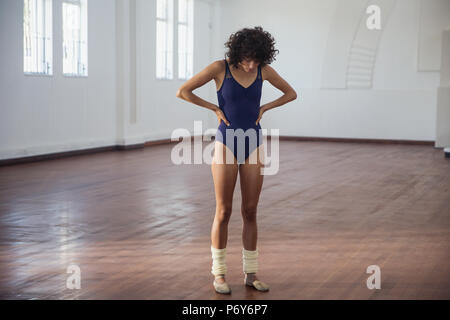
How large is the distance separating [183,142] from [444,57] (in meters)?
6.38

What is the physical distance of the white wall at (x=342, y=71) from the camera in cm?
1603

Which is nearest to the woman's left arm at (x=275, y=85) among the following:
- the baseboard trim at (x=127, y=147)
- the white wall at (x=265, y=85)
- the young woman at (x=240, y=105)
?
the young woman at (x=240, y=105)

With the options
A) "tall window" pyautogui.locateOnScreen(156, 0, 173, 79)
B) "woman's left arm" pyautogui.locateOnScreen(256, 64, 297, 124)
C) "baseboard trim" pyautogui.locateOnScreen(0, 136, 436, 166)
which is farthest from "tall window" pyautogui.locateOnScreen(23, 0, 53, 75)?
"woman's left arm" pyautogui.locateOnScreen(256, 64, 297, 124)

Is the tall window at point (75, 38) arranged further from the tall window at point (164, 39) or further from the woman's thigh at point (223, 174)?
the woman's thigh at point (223, 174)

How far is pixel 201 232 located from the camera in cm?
597

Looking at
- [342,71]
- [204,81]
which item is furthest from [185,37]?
[204,81]

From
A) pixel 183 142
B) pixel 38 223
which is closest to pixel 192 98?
pixel 38 223

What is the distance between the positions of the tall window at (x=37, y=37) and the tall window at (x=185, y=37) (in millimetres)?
5085

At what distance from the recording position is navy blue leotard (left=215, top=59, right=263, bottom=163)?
12.8 ft

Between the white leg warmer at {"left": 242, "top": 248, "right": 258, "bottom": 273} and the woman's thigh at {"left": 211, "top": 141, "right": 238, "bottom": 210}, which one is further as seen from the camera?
the white leg warmer at {"left": 242, "top": 248, "right": 258, "bottom": 273}

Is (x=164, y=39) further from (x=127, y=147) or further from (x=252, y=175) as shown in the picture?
(x=252, y=175)

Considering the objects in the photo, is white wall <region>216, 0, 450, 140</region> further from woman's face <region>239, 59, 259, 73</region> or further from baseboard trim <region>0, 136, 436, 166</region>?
woman's face <region>239, 59, 259, 73</region>

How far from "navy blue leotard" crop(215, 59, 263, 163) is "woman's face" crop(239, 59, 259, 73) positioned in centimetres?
8
